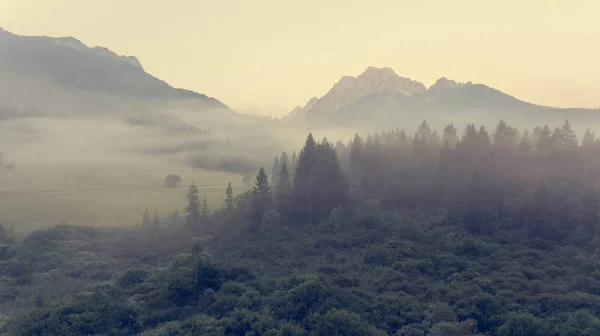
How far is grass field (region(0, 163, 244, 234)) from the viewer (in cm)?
11566

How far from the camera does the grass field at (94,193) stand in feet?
379

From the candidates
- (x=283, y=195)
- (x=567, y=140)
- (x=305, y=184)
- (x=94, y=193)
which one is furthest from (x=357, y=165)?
(x=94, y=193)

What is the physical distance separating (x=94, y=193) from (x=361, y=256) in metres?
93.4

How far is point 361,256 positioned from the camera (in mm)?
69438

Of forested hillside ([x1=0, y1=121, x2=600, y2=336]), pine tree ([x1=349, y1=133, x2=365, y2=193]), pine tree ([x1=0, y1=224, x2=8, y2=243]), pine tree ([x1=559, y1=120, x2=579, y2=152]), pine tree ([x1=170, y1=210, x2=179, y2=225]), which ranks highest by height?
pine tree ([x1=559, y1=120, x2=579, y2=152])

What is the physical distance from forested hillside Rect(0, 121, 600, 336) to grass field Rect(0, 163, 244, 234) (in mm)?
13927

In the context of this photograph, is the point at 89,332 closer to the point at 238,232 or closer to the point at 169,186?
the point at 238,232

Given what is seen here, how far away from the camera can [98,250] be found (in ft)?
296

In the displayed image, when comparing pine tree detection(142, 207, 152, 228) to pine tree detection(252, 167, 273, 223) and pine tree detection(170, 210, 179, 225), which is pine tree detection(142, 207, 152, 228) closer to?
pine tree detection(170, 210, 179, 225)

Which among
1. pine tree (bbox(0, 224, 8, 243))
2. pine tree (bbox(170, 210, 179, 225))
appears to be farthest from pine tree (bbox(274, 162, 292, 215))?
pine tree (bbox(0, 224, 8, 243))

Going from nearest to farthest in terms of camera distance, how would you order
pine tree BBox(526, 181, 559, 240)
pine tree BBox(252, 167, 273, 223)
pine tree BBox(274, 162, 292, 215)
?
pine tree BBox(526, 181, 559, 240) < pine tree BBox(252, 167, 273, 223) < pine tree BBox(274, 162, 292, 215)

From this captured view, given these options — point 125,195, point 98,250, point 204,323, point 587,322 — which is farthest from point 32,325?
point 125,195

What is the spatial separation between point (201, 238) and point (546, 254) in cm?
5204

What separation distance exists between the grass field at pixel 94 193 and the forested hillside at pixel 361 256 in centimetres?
1393
